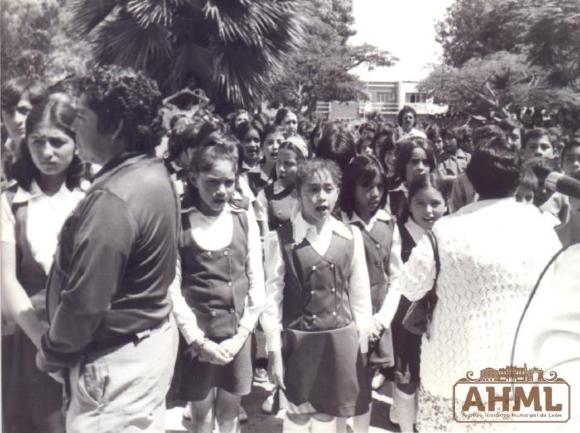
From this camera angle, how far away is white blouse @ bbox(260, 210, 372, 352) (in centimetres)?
239

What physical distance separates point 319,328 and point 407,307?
1.41 ft

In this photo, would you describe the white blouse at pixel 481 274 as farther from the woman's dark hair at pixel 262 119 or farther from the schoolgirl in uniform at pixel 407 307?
the woman's dark hair at pixel 262 119

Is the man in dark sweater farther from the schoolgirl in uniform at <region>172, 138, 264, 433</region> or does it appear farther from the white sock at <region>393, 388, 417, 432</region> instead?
the white sock at <region>393, 388, 417, 432</region>

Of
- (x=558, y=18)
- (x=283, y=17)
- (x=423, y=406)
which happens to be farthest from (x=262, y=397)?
(x=558, y=18)

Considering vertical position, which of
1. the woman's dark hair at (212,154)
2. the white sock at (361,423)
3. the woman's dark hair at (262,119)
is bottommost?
the white sock at (361,423)

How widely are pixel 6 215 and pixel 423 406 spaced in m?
1.56

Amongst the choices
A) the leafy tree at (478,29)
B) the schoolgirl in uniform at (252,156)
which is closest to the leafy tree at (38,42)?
the schoolgirl in uniform at (252,156)

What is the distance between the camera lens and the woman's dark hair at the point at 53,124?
7.03 ft

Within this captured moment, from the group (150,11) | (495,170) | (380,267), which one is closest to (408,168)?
(380,267)

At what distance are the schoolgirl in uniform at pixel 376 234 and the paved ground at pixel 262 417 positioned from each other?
0.33 meters

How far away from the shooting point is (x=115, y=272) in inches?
69.0

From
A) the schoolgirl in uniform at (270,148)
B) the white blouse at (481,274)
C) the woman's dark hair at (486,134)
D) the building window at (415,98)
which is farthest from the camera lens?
the schoolgirl in uniform at (270,148)

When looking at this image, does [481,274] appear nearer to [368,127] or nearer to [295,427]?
[295,427]

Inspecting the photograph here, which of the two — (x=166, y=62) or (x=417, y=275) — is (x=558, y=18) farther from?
(x=166, y=62)
